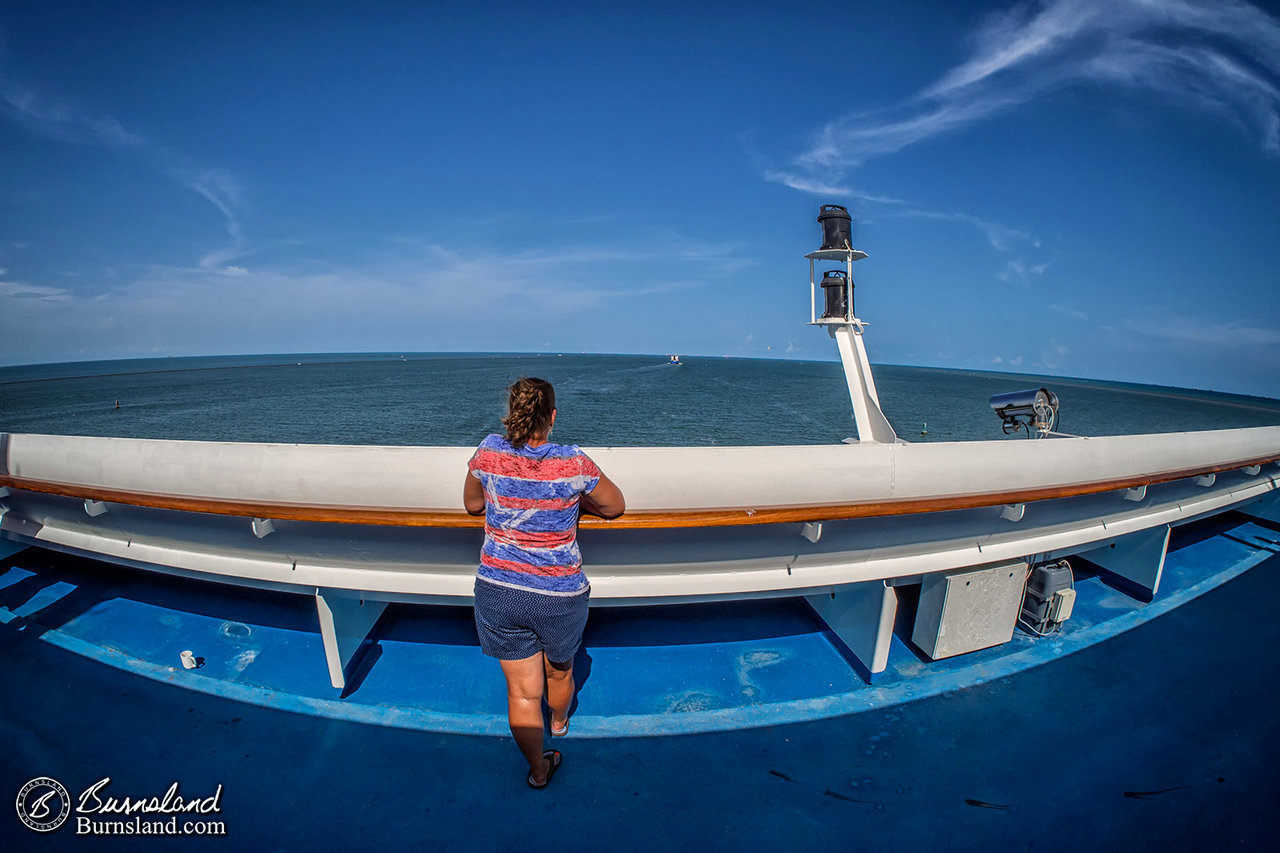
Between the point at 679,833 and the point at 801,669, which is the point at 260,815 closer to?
the point at 679,833

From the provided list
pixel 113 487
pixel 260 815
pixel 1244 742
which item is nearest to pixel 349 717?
pixel 260 815

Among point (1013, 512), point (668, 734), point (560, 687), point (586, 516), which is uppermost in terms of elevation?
point (586, 516)

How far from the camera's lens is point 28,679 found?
231 cm

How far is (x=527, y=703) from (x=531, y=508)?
2.30 ft

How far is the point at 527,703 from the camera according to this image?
168 cm

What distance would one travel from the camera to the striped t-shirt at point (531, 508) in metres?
1.45

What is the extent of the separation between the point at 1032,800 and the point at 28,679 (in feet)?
13.6

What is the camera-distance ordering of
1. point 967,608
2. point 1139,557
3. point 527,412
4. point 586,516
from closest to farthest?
point 527,412, point 586,516, point 967,608, point 1139,557

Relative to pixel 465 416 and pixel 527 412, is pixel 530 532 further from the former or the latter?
pixel 465 416

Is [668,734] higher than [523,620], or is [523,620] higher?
[523,620]

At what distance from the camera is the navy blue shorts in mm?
1517

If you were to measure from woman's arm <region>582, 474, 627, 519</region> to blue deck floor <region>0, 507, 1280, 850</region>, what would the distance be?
1.05 metres

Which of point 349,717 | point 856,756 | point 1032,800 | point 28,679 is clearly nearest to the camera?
point 1032,800

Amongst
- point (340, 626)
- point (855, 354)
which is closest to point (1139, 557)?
point (855, 354)
